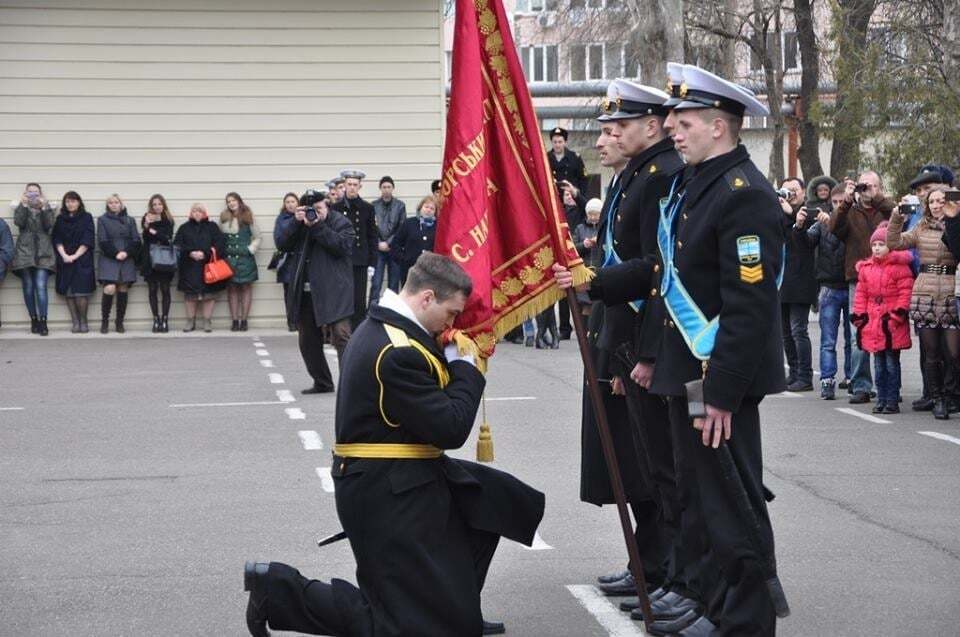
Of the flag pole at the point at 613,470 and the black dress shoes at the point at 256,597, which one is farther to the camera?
the flag pole at the point at 613,470

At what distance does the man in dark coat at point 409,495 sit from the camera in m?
5.71

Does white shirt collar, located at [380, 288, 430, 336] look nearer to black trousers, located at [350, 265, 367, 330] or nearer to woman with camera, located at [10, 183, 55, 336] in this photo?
black trousers, located at [350, 265, 367, 330]

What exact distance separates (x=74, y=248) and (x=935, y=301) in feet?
42.1

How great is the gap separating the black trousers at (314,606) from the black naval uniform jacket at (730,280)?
3.67 feet

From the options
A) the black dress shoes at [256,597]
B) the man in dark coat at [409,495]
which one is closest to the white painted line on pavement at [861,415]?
the man in dark coat at [409,495]

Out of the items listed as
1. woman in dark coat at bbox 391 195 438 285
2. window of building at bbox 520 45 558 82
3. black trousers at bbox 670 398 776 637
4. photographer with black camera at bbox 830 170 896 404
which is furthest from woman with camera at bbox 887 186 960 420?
window of building at bbox 520 45 558 82

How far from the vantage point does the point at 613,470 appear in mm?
6391

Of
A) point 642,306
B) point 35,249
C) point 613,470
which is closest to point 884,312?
point 642,306

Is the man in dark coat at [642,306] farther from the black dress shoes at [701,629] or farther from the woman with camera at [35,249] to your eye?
the woman with camera at [35,249]

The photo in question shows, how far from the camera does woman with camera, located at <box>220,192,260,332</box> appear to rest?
74.3 ft

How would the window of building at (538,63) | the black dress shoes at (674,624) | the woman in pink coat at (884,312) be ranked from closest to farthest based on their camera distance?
the black dress shoes at (674,624)
the woman in pink coat at (884,312)
the window of building at (538,63)

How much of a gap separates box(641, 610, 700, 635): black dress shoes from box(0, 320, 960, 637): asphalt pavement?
0.44 feet

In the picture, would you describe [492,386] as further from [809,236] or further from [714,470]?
[714,470]

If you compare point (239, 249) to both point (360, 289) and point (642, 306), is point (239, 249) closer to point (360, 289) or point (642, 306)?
point (360, 289)
